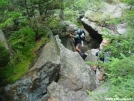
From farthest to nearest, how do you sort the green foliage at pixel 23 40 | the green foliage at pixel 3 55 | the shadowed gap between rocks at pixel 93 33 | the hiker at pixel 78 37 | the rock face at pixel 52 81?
the shadowed gap between rocks at pixel 93 33 → the hiker at pixel 78 37 → the green foliage at pixel 23 40 → the rock face at pixel 52 81 → the green foliage at pixel 3 55

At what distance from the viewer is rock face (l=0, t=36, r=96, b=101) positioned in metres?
6.47

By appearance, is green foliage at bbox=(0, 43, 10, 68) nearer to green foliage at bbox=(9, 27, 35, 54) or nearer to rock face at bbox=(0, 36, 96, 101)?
rock face at bbox=(0, 36, 96, 101)

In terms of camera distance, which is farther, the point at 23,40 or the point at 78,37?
the point at 78,37

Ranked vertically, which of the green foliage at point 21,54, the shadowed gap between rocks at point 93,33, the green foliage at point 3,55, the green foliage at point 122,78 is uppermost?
the green foliage at point 122,78

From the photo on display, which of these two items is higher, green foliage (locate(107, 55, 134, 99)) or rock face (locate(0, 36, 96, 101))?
green foliage (locate(107, 55, 134, 99))

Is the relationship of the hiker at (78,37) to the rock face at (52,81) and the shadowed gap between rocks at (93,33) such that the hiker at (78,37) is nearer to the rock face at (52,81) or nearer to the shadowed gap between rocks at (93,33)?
the shadowed gap between rocks at (93,33)

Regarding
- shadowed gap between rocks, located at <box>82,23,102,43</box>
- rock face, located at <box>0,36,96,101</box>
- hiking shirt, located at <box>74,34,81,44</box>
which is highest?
rock face, located at <box>0,36,96,101</box>

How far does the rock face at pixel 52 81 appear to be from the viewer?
647cm

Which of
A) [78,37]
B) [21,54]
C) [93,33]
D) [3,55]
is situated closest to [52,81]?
[21,54]

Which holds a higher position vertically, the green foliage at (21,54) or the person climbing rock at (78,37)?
the green foliage at (21,54)

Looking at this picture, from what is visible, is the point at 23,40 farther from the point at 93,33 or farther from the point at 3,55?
the point at 93,33

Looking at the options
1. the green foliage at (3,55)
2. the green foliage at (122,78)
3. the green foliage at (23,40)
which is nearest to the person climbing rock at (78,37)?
the green foliage at (23,40)

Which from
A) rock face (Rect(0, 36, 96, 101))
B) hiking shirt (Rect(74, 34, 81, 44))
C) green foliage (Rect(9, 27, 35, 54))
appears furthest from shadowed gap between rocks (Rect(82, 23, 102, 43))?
green foliage (Rect(9, 27, 35, 54))

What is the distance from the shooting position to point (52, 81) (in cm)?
707
